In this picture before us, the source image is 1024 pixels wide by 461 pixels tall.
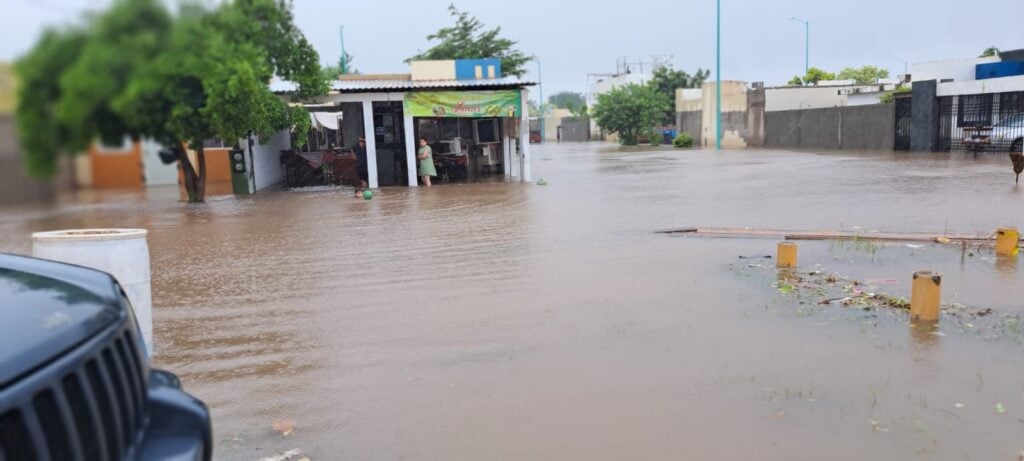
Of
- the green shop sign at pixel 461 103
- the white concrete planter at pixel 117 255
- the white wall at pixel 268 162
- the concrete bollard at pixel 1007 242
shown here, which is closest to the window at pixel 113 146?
the white concrete planter at pixel 117 255

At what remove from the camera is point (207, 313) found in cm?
687

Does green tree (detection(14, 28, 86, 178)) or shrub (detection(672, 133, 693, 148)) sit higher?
green tree (detection(14, 28, 86, 178))

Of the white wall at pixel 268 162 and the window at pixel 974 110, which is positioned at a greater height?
the window at pixel 974 110

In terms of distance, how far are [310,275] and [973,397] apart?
21.0 ft

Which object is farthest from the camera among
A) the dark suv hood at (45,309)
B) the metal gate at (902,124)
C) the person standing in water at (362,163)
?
the metal gate at (902,124)

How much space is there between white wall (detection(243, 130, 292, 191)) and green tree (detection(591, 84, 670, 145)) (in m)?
32.9

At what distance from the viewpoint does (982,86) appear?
90.4ft

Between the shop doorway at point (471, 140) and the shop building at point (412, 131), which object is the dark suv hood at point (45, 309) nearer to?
the shop building at point (412, 131)

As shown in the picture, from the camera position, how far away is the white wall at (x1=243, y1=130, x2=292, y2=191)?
1886 cm

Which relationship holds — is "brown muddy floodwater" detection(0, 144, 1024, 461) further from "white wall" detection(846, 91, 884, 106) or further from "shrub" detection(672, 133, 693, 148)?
"shrub" detection(672, 133, 693, 148)

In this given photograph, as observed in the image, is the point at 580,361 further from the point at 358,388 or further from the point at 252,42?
the point at 252,42

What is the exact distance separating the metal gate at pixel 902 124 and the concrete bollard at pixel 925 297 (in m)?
28.5

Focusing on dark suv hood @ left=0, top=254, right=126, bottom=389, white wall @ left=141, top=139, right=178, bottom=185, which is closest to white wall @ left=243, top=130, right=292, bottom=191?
dark suv hood @ left=0, top=254, right=126, bottom=389

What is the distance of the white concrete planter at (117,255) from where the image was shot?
363 centimetres
